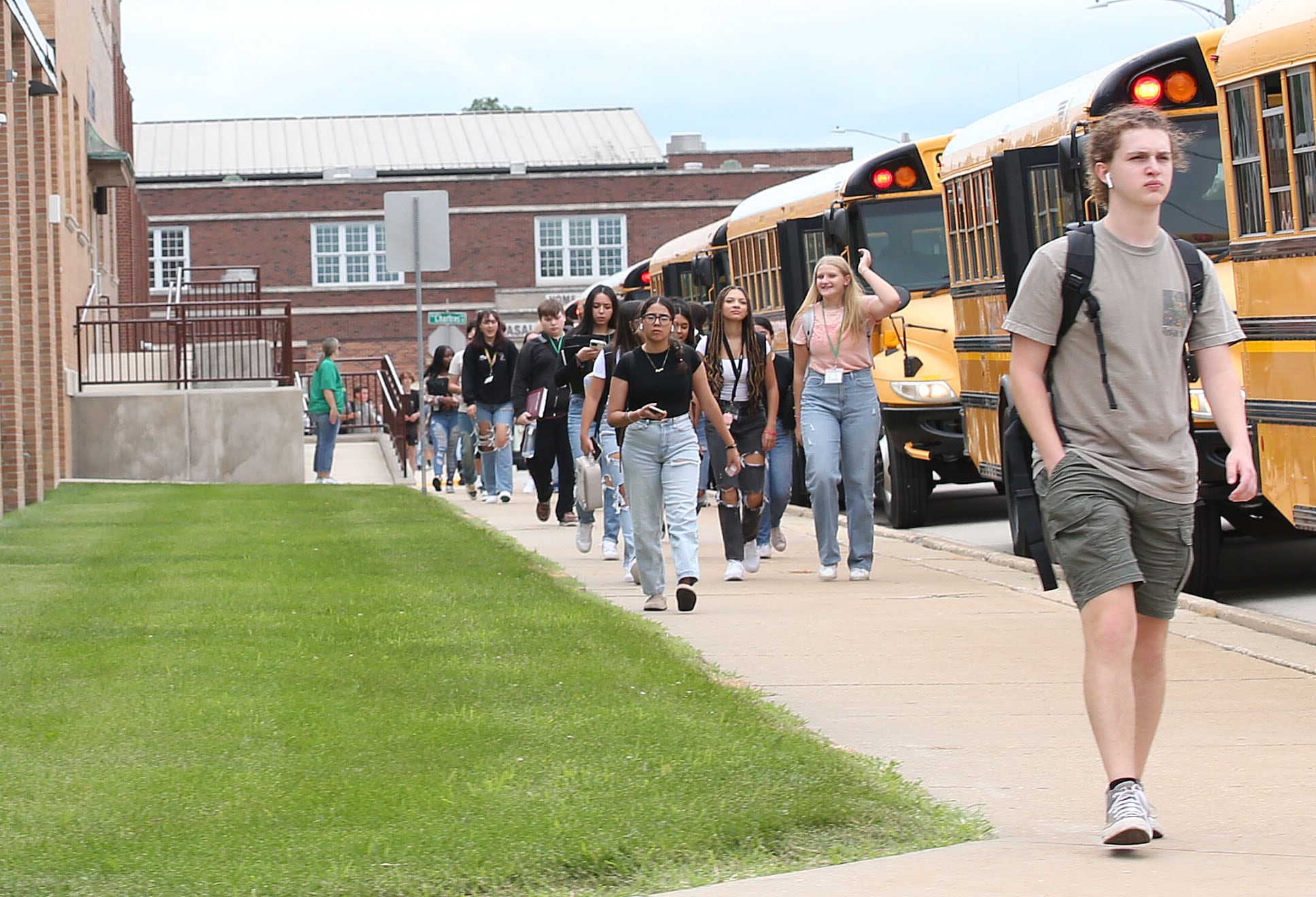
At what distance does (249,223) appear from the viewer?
230 ft

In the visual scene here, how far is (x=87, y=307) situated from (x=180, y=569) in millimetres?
14663

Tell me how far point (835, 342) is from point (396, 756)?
21.0 feet

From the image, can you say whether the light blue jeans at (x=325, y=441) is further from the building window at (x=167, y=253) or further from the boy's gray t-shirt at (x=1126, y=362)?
the building window at (x=167, y=253)

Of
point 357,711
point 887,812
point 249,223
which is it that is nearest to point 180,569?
point 357,711

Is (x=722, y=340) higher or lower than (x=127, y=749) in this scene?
higher

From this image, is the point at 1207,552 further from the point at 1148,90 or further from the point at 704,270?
the point at 704,270

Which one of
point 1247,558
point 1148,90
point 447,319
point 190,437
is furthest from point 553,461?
point 447,319

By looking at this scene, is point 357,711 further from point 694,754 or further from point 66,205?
point 66,205

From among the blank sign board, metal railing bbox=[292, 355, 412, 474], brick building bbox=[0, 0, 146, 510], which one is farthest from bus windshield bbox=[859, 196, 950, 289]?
metal railing bbox=[292, 355, 412, 474]

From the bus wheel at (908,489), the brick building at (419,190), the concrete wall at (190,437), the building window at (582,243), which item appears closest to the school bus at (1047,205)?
the bus wheel at (908,489)

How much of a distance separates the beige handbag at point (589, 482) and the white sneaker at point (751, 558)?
163cm

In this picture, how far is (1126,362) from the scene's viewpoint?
18.9 ft

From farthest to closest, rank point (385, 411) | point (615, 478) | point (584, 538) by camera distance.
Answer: point (385, 411), point (584, 538), point (615, 478)

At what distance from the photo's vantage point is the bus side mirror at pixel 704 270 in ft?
85.6
